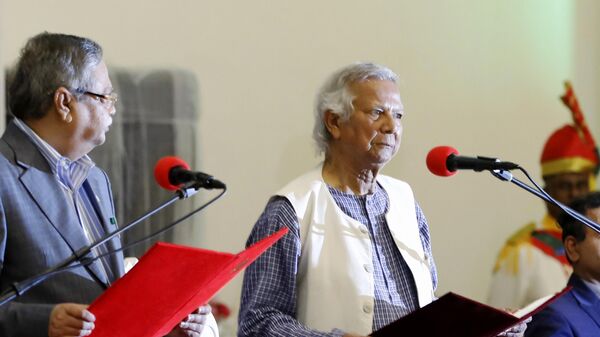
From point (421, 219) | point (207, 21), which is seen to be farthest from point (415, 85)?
point (421, 219)

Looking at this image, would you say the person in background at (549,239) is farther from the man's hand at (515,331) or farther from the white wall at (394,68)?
the man's hand at (515,331)

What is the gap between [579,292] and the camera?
3434 millimetres

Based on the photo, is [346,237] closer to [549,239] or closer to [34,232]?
[34,232]

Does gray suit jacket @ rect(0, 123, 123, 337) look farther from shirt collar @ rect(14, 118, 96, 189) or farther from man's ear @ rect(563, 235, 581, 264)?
man's ear @ rect(563, 235, 581, 264)

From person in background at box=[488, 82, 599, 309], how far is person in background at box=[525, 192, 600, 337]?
1.20 m

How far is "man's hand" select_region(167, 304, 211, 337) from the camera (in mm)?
2486

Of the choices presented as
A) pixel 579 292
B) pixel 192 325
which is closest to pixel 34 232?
pixel 192 325

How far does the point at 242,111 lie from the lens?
4641 millimetres

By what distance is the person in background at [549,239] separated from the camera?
15.9 feet

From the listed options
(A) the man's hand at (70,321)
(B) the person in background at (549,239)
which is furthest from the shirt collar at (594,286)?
(A) the man's hand at (70,321)

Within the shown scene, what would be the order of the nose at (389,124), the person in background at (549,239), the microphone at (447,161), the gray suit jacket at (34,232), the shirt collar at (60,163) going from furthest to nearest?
the person in background at (549,239) < the nose at (389,124) < the microphone at (447,161) < the shirt collar at (60,163) < the gray suit jacket at (34,232)

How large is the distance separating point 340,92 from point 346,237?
1.33 feet

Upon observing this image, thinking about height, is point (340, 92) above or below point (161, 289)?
above

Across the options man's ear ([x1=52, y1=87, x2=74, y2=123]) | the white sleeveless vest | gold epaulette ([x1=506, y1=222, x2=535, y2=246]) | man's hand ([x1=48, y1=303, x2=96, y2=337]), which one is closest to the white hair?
the white sleeveless vest
